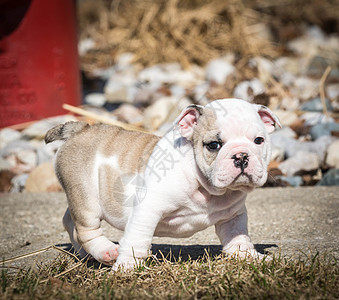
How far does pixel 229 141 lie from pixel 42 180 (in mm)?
2690

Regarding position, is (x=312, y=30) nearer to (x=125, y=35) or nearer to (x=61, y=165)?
(x=125, y=35)

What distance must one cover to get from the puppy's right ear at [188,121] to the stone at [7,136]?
3532 millimetres

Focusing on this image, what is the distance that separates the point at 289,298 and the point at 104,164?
44.8 inches

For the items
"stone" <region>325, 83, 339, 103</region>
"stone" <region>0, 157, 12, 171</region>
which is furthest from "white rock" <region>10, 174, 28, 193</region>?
"stone" <region>325, 83, 339, 103</region>

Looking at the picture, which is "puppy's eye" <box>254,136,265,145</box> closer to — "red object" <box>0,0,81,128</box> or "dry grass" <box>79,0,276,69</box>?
"red object" <box>0,0,81,128</box>

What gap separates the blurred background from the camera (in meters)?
5.13

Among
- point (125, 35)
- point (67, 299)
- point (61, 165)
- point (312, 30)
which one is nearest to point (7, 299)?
point (67, 299)

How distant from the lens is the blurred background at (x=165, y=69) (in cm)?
513

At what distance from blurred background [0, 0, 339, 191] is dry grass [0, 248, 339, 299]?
1.88 m

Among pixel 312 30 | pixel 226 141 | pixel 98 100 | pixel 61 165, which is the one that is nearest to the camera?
pixel 226 141

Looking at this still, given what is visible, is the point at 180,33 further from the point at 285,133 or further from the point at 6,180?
the point at 6,180

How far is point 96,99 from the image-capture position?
23.7 ft

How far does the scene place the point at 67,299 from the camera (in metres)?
2.06

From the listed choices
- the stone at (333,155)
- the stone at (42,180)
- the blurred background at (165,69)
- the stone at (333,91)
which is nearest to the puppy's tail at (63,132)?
the blurred background at (165,69)
